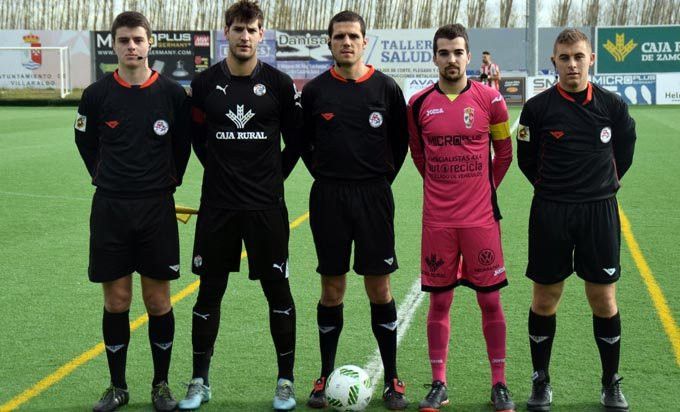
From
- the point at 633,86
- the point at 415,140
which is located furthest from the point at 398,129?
the point at 633,86

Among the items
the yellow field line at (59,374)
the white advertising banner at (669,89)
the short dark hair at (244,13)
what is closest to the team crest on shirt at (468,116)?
the short dark hair at (244,13)

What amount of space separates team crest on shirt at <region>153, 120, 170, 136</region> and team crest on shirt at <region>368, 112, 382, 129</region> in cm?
104

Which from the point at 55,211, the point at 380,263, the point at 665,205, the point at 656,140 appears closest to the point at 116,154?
the point at 380,263

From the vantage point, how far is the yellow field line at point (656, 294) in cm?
558

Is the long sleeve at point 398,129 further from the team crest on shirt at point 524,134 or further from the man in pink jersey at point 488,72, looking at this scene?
the man in pink jersey at point 488,72

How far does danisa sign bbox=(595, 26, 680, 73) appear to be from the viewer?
35.8 meters

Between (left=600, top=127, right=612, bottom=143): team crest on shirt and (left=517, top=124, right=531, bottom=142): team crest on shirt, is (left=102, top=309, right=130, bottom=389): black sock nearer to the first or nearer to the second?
(left=517, top=124, right=531, bottom=142): team crest on shirt

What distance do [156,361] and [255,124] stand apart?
1.35 meters

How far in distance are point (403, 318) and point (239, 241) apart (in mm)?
1909

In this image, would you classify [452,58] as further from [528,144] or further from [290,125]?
[290,125]

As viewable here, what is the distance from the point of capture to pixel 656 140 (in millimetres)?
18797

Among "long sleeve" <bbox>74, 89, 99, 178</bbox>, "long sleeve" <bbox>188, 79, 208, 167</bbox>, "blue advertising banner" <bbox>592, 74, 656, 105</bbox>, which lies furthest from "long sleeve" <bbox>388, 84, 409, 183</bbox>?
"blue advertising banner" <bbox>592, 74, 656, 105</bbox>

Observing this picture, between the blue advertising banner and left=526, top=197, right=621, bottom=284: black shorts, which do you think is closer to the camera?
left=526, top=197, right=621, bottom=284: black shorts

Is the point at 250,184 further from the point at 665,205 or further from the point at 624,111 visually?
the point at 665,205
